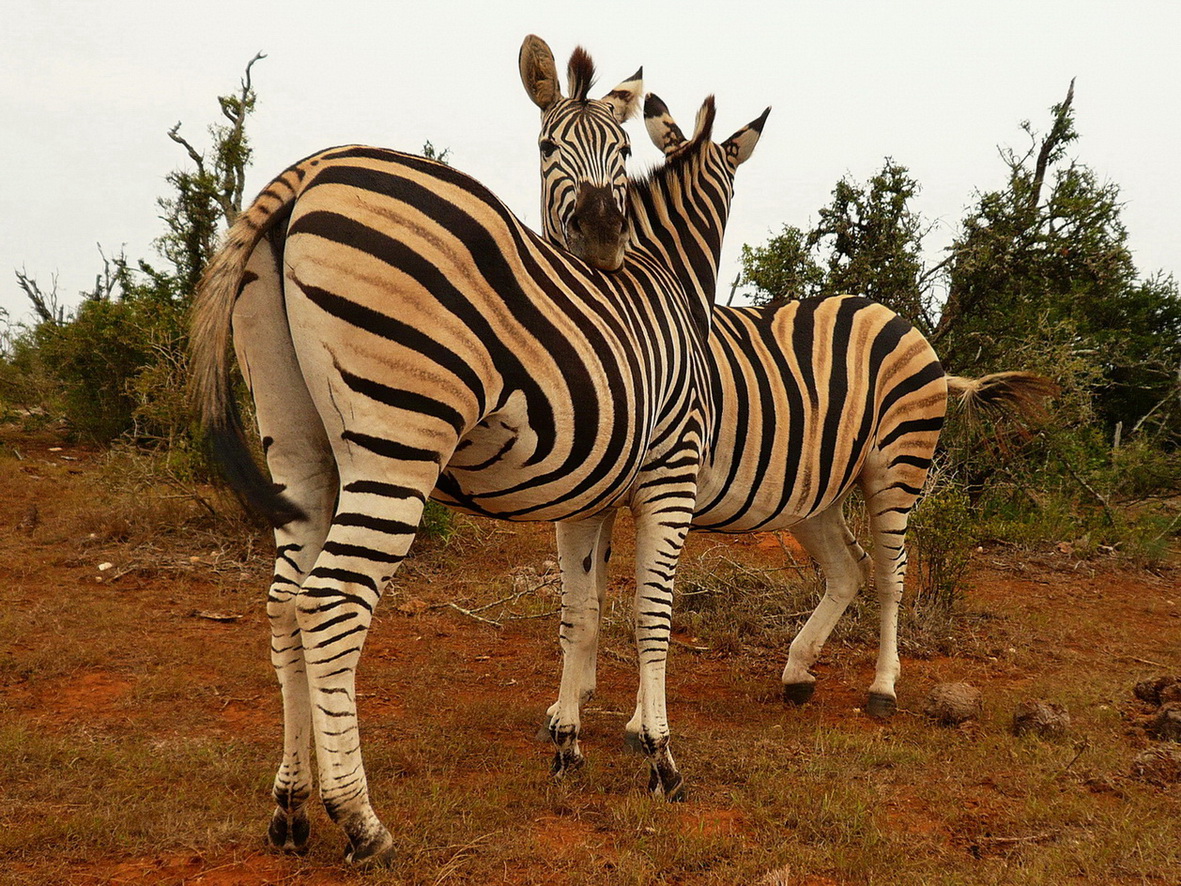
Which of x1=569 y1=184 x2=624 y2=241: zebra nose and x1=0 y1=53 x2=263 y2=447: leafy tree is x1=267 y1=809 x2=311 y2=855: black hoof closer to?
x1=569 y1=184 x2=624 y2=241: zebra nose

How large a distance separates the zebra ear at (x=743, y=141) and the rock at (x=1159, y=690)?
4036mm

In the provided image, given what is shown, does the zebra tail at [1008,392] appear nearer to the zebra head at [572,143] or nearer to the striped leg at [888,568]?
the striped leg at [888,568]

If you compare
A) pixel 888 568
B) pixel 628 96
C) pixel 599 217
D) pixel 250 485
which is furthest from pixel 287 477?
pixel 888 568

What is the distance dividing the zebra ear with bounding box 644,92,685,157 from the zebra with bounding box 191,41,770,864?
1.99 m

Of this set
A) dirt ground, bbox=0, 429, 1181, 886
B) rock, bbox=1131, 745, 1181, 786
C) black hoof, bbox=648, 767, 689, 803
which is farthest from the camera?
rock, bbox=1131, 745, 1181, 786

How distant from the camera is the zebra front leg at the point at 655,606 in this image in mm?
3828

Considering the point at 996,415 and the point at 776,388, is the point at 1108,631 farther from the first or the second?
the point at 776,388

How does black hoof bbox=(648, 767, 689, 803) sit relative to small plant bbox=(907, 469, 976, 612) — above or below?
below

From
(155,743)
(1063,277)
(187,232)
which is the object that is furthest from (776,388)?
(187,232)

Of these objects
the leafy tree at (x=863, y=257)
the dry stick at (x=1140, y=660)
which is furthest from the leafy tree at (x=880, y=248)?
the dry stick at (x=1140, y=660)

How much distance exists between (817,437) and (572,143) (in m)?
2.16

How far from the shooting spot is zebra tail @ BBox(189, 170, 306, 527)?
9.05 feet

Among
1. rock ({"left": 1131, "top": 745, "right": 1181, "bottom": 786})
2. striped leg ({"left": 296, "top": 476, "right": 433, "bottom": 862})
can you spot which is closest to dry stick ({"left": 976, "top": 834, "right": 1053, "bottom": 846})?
rock ({"left": 1131, "top": 745, "right": 1181, "bottom": 786})

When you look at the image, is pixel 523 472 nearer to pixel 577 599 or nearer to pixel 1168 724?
pixel 577 599
